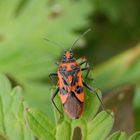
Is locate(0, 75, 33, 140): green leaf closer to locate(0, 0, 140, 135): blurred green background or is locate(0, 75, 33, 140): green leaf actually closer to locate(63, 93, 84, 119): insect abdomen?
locate(63, 93, 84, 119): insect abdomen

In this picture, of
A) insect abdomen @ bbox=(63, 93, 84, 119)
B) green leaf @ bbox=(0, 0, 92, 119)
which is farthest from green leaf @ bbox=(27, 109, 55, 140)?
green leaf @ bbox=(0, 0, 92, 119)

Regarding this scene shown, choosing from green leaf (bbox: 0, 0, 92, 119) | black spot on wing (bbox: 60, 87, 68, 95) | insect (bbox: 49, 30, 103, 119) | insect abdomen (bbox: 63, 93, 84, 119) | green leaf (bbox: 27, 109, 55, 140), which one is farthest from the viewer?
green leaf (bbox: 0, 0, 92, 119)

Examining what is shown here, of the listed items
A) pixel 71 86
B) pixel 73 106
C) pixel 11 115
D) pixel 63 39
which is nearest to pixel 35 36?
pixel 63 39

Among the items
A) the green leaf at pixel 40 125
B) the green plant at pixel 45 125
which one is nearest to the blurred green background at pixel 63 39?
the green plant at pixel 45 125

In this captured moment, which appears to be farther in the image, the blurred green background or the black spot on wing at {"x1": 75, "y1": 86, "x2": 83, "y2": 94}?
the blurred green background

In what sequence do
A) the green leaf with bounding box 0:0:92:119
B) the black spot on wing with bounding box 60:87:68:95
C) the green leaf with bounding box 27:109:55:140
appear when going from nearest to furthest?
1. the green leaf with bounding box 27:109:55:140
2. the black spot on wing with bounding box 60:87:68:95
3. the green leaf with bounding box 0:0:92:119

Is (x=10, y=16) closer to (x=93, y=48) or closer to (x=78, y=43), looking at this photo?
(x=78, y=43)

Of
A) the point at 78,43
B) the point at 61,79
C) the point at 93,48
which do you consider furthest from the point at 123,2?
the point at 61,79
